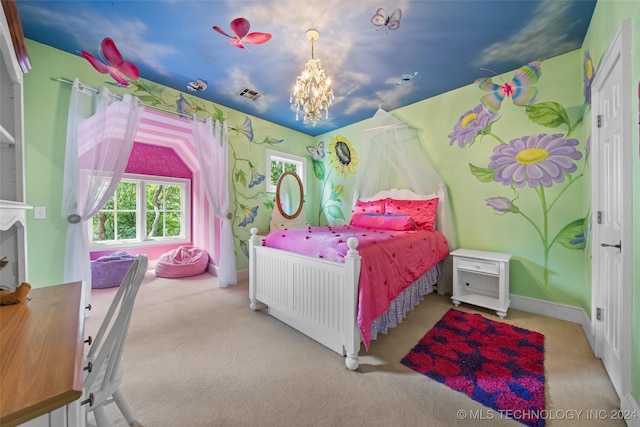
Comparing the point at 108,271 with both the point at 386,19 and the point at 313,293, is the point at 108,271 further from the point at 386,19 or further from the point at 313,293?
the point at 386,19

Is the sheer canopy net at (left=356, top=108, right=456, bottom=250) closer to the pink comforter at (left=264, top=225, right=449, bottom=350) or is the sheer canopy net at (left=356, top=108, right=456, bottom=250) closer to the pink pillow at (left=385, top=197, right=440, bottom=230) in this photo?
the pink pillow at (left=385, top=197, right=440, bottom=230)

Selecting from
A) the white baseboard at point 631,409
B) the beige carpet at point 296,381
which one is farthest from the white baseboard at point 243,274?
the white baseboard at point 631,409

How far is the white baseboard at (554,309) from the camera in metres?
2.34

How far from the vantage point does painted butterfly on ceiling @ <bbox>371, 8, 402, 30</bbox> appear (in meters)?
1.97

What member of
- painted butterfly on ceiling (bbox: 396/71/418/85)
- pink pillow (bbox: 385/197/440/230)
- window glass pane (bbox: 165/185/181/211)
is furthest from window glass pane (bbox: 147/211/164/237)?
painted butterfly on ceiling (bbox: 396/71/418/85)

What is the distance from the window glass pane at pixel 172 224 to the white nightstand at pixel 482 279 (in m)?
5.03

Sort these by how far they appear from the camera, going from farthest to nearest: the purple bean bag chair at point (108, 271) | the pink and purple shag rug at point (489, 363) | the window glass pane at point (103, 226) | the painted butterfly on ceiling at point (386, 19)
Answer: the window glass pane at point (103, 226)
the purple bean bag chair at point (108, 271)
the painted butterfly on ceiling at point (386, 19)
the pink and purple shag rug at point (489, 363)

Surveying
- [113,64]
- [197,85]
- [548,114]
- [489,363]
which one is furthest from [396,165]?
[113,64]

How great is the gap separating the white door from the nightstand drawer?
72 centimetres

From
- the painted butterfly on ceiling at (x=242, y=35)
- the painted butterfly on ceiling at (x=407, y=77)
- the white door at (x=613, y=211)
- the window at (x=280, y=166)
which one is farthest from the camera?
the window at (x=280, y=166)

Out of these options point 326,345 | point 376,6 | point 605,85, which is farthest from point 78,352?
point 605,85

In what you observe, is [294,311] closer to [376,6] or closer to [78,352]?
[78,352]

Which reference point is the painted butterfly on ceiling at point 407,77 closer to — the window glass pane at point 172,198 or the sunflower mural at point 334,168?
the sunflower mural at point 334,168

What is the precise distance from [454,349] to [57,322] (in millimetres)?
2464
